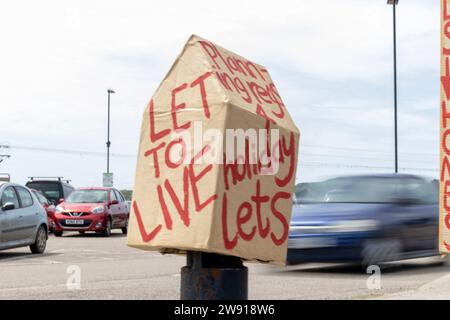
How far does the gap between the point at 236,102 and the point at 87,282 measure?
8.19 m

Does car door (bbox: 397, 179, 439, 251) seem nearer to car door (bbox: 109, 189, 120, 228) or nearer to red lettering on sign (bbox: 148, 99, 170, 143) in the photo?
red lettering on sign (bbox: 148, 99, 170, 143)

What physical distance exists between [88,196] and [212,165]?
2417cm

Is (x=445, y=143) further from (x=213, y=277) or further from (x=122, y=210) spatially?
(x=122, y=210)

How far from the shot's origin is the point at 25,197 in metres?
16.9

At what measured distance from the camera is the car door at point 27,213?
16234mm

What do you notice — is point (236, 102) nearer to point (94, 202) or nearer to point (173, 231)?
point (173, 231)

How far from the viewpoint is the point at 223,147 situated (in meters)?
2.99

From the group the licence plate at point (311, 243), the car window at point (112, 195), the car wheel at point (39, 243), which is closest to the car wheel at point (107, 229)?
the car window at point (112, 195)

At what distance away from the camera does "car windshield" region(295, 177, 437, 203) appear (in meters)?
12.9

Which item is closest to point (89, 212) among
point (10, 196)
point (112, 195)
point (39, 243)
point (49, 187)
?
point (112, 195)

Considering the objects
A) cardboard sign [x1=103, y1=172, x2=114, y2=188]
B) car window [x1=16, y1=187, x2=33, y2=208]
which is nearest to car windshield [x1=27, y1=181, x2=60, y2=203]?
car window [x1=16, y1=187, x2=33, y2=208]

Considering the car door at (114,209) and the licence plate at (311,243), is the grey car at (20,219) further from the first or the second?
the car door at (114,209)

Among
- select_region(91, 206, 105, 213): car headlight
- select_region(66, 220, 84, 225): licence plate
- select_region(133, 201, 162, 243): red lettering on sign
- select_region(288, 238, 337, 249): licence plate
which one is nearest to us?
select_region(133, 201, 162, 243): red lettering on sign
